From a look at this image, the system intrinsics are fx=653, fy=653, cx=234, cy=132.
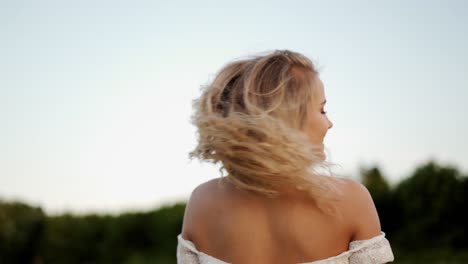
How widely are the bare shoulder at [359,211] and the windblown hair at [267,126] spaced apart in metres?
0.09

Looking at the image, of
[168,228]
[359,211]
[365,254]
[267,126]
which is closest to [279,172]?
[267,126]

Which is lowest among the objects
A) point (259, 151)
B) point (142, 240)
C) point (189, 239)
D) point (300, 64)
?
point (142, 240)

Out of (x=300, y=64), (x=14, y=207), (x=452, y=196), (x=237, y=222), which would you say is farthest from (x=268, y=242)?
(x=14, y=207)

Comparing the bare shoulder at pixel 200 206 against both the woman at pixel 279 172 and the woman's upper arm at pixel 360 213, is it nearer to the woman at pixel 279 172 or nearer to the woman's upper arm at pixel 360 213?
the woman at pixel 279 172

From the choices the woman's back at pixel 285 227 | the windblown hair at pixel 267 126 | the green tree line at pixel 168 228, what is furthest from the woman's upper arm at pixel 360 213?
the green tree line at pixel 168 228

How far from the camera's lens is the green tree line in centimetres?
1352

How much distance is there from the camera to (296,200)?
8.79ft

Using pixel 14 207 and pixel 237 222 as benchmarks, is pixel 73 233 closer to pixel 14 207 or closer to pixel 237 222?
pixel 14 207

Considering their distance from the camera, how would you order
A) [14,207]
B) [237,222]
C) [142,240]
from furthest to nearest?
[14,207], [142,240], [237,222]

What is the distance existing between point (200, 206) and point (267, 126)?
580mm

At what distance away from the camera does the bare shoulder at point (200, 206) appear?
112 inches

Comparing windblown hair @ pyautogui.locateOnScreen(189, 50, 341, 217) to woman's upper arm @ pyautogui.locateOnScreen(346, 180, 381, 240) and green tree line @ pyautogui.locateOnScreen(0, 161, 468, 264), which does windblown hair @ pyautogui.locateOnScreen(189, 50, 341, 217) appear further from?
green tree line @ pyautogui.locateOnScreen(0, 161, 468, 264)

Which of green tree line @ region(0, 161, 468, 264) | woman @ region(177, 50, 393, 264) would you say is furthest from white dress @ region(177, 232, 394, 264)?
green tree line @ region(0, 161, 468, 264)

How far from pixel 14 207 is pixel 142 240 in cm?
481
